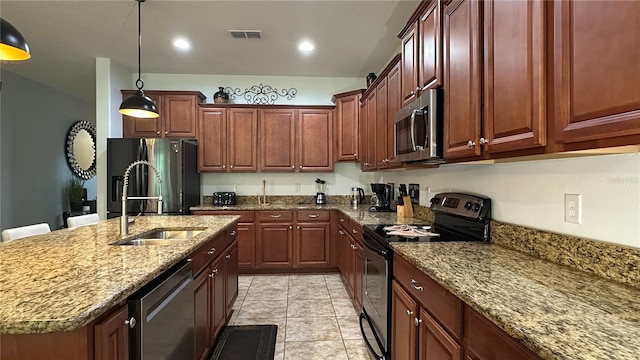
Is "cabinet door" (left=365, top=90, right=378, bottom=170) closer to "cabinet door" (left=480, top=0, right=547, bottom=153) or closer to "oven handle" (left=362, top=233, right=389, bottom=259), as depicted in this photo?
"oven handle" (left=362, top=233, right=389, bottom=259)

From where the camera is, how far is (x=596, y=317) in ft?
2.83

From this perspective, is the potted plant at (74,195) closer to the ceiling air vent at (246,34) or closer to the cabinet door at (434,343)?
the ceiling air vent at (246,34)

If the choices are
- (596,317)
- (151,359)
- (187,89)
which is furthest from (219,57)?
(596,317)

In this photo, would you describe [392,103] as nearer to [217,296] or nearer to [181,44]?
[217,296]

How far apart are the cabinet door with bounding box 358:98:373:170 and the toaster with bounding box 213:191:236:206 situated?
1871mm

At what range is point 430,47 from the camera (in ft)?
6.57

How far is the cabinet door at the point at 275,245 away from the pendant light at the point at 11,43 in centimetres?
295

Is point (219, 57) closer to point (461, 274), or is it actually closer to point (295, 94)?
point (295, 94)

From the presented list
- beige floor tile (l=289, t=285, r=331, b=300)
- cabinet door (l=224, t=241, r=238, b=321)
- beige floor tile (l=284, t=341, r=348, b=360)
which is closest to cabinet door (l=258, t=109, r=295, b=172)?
beige floor tile (l=289, t=285, r=331, b=300)

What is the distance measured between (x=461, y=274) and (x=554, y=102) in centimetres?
69

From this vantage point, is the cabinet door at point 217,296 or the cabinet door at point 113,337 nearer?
the cabinet door at point 113,337

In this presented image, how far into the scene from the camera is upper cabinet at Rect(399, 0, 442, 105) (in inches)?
75.0

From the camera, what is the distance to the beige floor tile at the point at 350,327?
2.62 metres

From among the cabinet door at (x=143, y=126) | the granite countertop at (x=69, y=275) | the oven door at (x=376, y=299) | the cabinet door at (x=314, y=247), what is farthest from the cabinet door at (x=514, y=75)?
the cabinet door at (x=143, y=126)
